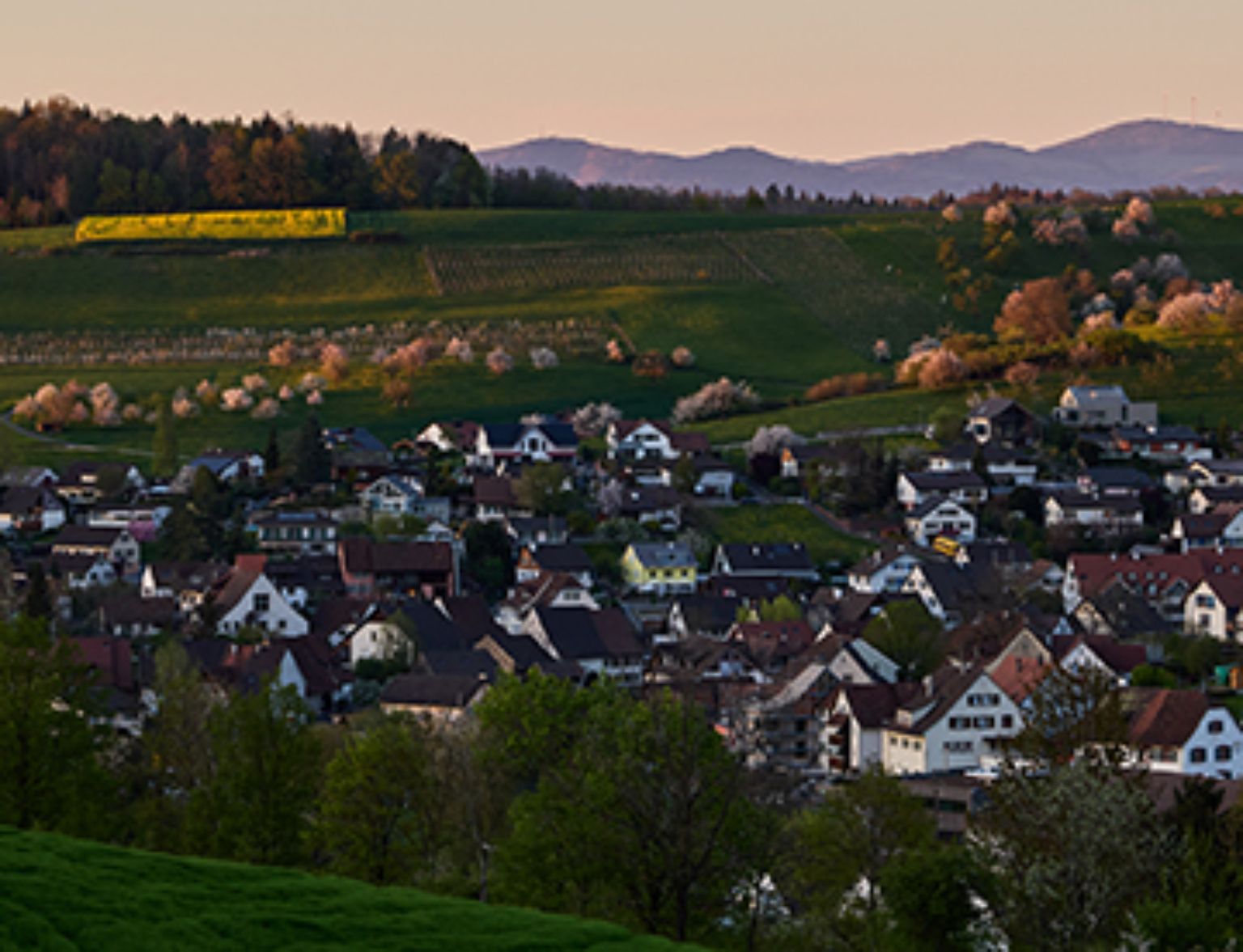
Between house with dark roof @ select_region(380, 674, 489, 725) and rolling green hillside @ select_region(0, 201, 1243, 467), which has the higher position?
rolling green hillside @ select_region(0, 201, 1243, 467)

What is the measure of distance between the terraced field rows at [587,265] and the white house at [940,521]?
179 feet

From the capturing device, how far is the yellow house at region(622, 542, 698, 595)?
6794cm

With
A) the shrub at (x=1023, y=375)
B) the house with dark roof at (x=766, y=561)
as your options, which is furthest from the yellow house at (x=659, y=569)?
the shrub at (x=1023, y=375)

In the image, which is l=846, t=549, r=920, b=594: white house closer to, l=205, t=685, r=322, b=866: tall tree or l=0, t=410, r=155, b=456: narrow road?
l=0, t=410, r=155, b=456: narrow road

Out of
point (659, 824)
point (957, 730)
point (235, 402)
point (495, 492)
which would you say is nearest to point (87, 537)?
point (495, 492)

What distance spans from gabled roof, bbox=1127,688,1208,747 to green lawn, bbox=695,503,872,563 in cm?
2691

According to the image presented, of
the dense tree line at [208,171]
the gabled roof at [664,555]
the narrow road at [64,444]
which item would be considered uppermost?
the dense tree line at [208,171]

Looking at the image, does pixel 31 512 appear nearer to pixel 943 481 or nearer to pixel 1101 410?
pixel 943 481

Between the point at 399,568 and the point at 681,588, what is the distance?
34.9 feet

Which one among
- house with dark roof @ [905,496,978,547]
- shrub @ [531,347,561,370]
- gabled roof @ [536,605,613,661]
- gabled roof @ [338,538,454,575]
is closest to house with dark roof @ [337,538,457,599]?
gabled roof @ [338,538,454,575]

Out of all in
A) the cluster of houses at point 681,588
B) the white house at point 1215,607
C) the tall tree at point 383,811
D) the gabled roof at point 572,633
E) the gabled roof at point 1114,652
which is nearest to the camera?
the tall tree at point 383,811

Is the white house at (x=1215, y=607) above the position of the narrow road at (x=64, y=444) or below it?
below

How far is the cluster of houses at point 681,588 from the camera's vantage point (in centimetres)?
4912

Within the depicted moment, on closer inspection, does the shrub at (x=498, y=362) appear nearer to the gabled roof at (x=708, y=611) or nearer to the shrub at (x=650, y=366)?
the shrub at (x=650, y=366)
